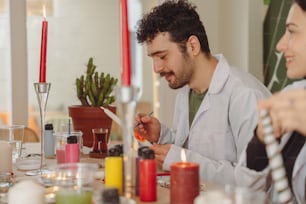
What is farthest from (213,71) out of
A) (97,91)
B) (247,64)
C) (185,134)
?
(247,64)

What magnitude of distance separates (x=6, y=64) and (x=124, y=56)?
266 cm

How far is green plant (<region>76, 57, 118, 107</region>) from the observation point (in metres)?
2.19

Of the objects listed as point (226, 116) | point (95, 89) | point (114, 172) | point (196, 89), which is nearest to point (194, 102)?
point (196, 89)

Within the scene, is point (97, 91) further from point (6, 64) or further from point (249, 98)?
point (6, 64)

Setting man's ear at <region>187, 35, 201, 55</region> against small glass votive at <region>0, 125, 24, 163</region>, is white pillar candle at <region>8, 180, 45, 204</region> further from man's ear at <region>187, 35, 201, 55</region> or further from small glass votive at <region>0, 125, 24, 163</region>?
man's ear at <region>187, 35, 201, 55</region>

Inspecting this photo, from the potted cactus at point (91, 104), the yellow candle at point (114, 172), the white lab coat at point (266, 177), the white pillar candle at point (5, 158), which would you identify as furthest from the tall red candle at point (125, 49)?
the potted cactus at point (91, 104)

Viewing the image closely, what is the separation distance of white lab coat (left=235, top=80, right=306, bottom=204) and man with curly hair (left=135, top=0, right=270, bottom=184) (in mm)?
371

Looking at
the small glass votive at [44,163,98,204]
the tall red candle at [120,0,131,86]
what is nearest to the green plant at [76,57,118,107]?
the small glass votive at [44,163,98,204]

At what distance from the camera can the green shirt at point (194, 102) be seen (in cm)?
233

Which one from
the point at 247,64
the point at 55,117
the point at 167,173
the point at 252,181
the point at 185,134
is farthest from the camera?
the point at 55,117

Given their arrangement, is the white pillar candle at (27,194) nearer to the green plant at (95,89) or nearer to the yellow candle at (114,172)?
the yellow candle at (114,172)

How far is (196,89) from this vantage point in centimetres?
232

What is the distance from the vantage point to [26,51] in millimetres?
3500

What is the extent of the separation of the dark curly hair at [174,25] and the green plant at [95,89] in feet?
0.89
